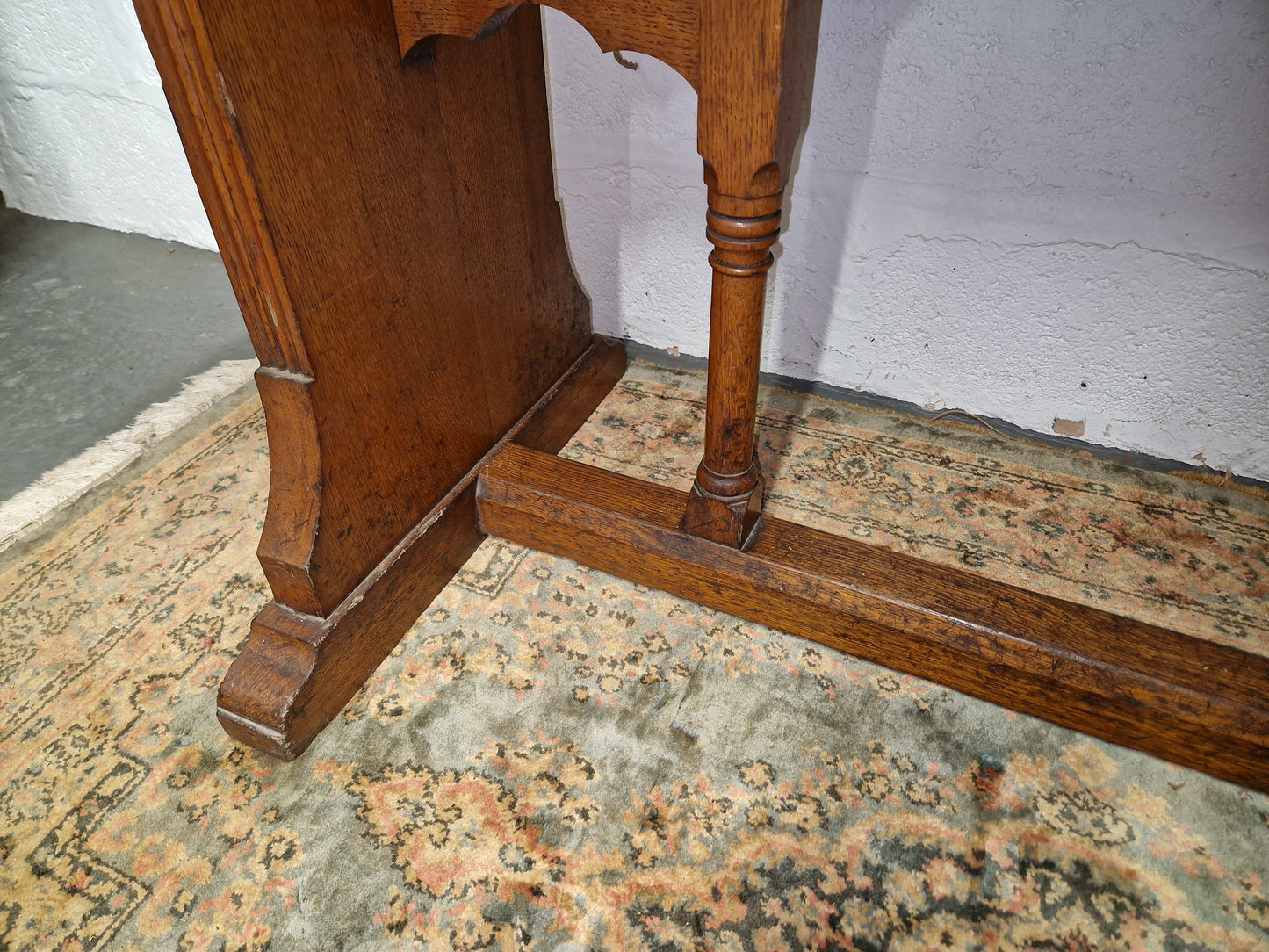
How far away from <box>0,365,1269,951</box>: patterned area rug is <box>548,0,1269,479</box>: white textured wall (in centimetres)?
29

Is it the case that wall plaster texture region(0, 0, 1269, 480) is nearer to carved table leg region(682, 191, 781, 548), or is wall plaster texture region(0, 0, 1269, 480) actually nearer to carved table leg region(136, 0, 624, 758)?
carved table leg region(136, 0, 624, 758)

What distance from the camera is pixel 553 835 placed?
4.01 ft

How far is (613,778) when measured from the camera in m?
1.29

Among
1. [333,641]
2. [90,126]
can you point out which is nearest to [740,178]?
[333,641]

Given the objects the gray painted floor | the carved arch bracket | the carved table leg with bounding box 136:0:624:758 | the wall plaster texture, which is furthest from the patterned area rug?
the carved arch bracket

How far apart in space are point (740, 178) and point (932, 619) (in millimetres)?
757

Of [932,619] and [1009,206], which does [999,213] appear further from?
[932,619]

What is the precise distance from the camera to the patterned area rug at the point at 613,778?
1.13 metres

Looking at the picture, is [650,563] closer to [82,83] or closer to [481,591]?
[481,591]

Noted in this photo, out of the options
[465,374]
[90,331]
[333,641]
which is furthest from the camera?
[90,331]

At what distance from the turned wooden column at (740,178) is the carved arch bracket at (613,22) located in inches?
1.3

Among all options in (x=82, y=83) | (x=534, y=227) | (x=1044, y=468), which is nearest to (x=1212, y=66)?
(x=1044, y=468)

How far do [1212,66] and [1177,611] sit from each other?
37.7 inches

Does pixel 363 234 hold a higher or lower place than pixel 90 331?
higher
